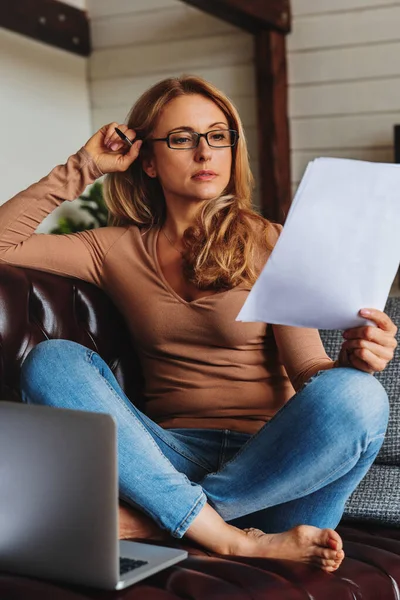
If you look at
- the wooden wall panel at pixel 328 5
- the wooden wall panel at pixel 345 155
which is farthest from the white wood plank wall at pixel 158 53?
the wooden wall panel at pixel 328 5

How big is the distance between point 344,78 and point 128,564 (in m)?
3.47

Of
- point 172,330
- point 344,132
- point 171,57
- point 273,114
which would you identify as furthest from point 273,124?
point 172,330

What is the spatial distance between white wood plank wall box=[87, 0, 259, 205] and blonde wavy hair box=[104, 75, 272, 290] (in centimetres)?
256

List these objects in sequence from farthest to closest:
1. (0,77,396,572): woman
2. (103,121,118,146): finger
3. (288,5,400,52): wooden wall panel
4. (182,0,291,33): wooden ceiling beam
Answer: (288,5,400,52): wooden wall panel, (182,0,291,33): wooden ceiling beam, (103,121,118,146): finger, (0,77,396,572): woman

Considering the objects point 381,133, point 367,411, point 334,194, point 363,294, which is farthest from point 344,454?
point 381,133

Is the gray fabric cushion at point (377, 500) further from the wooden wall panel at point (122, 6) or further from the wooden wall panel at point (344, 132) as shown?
the wooden wall panel at point (122, 6)

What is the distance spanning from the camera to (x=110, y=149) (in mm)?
2188

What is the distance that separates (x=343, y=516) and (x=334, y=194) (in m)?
0.81

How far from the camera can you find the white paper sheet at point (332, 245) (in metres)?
1.45

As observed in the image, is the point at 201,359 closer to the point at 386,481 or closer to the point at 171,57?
the point at 386,481

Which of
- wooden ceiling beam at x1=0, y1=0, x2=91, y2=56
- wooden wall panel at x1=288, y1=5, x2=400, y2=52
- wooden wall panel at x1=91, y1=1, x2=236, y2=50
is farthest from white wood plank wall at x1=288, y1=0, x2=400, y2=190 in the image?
wooden ceiling beam at x1=0, y1=0, x2=91, y2=56

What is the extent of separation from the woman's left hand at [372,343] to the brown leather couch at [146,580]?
0.35m

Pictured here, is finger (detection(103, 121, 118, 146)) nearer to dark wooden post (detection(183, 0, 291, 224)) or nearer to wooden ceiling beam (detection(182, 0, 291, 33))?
wooden ceiling beam (detection(182, 0, 291, 33))

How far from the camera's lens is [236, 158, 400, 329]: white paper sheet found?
57.2 inches
